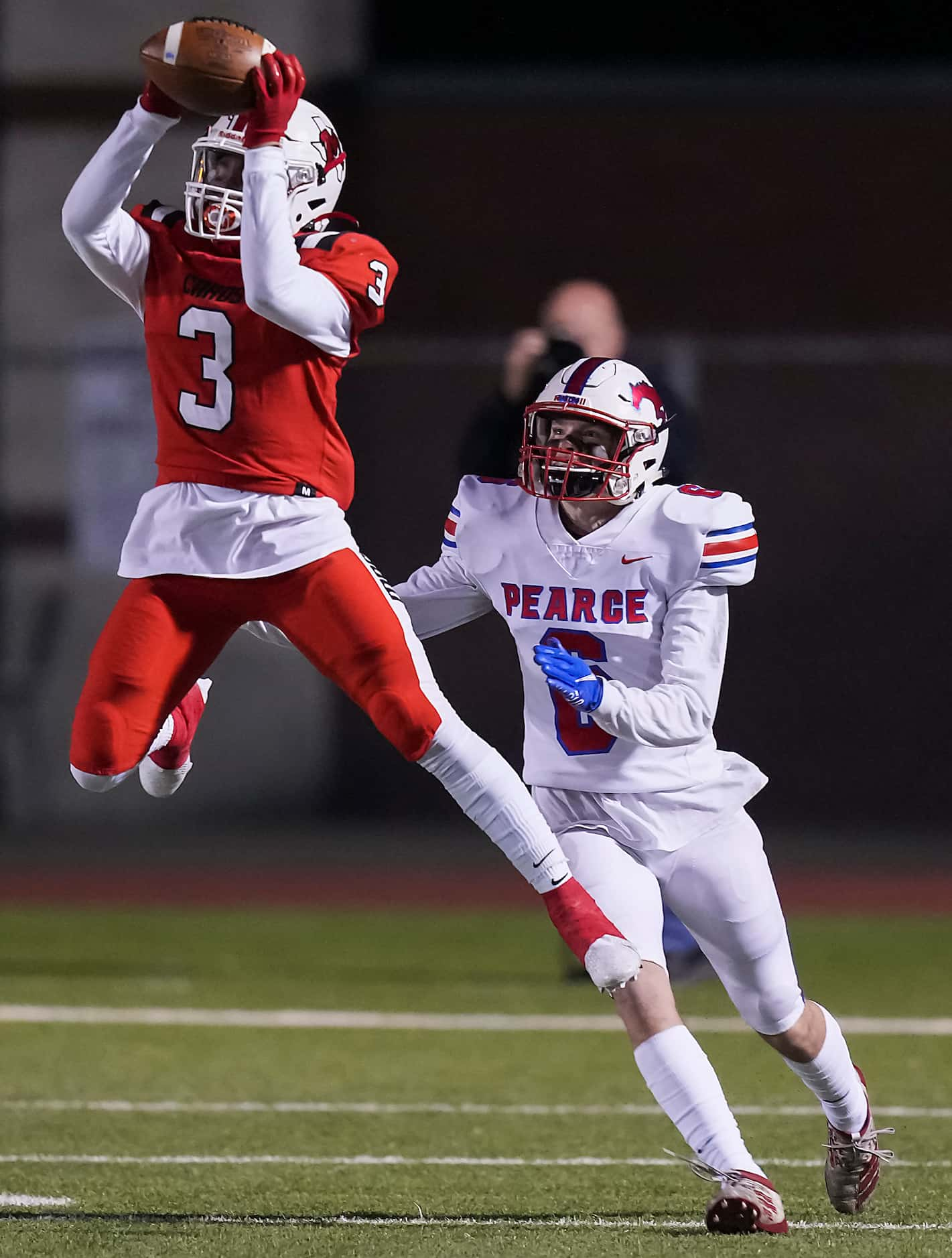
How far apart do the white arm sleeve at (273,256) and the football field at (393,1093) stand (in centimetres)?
169

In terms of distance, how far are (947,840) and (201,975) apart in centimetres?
485

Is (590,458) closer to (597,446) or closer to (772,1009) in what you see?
(597,446)

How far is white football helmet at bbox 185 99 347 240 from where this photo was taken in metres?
4.18

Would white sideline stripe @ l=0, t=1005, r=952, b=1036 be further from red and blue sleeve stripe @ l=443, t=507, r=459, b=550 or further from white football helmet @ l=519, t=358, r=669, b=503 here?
white football helmet @ l=519, t=358, r=669, b=503

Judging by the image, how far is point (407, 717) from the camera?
405cm

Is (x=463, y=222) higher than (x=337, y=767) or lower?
higher

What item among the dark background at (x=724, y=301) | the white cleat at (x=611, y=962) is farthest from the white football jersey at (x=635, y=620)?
the dark background at (x=724, y=301)

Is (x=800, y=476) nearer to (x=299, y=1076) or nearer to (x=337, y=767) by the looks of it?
(x=337, y=767)

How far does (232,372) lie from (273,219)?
13.1 inches

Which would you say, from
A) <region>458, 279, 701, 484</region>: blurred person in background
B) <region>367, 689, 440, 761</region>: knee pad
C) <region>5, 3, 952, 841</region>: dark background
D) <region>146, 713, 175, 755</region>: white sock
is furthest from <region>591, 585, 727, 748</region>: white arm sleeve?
<region>5, 3, 952, 841</region>: dark background

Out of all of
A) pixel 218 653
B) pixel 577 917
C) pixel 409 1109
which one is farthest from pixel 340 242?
pixel 409 1109

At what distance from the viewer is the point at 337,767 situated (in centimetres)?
1166

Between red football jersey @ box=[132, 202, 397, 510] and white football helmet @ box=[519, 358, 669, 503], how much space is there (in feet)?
1.29

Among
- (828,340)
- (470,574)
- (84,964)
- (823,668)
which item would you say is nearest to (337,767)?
(823,668)
